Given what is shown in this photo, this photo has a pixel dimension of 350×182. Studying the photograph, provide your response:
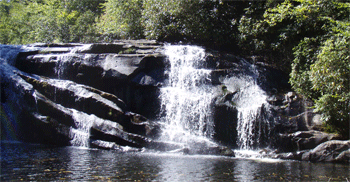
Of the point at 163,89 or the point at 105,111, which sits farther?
the point at 163,89

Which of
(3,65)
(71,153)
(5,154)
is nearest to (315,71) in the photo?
(71,153)

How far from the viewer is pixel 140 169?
801cm

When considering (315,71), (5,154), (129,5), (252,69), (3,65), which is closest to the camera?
(5,154)

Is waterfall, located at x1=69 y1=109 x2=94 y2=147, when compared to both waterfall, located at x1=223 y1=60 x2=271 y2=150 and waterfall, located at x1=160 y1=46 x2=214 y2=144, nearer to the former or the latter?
waterfall, located at x1=160 y1=46 x2=214 y2=144

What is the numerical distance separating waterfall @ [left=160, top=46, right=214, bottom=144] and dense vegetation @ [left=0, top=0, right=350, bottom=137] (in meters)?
2.85

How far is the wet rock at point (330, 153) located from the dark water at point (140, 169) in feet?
2.21

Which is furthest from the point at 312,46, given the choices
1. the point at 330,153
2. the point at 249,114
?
the point at 330,153

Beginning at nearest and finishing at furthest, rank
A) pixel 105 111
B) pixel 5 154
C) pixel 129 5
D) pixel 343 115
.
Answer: pixel 5 154, pixel 343 115, pixel 105 111, pixel 129 5

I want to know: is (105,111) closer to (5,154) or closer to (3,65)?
(5,154)

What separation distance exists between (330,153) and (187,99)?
21.0 feet

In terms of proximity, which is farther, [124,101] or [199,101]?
[124,101]

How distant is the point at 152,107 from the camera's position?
15.1 m

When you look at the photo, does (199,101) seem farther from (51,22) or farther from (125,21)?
(51,22)

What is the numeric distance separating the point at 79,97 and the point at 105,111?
1474 mm
